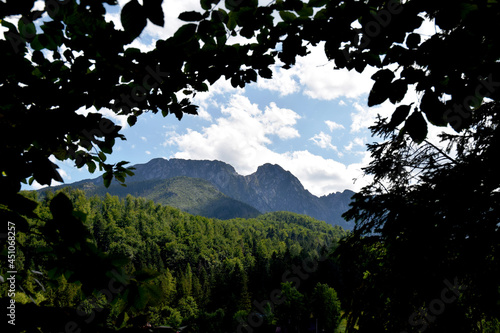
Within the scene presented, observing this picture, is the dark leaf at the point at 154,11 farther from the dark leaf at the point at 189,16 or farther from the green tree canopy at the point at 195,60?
the dark leaf at the point at 189,16

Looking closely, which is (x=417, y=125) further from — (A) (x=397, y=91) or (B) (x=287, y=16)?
(B) (x=287, y=16)

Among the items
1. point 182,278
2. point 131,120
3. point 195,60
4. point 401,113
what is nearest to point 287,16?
point 195,60

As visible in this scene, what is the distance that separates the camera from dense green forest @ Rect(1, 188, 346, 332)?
4.26 ft

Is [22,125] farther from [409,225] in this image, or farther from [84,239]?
[409,225]

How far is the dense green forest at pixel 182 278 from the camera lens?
130 centimetres

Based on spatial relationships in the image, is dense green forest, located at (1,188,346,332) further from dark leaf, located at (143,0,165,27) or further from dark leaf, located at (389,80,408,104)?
dark leaf, located at (389,80,408,104)

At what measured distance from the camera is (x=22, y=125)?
116 cm

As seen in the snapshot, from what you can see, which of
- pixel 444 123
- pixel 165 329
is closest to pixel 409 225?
pixel 444 123

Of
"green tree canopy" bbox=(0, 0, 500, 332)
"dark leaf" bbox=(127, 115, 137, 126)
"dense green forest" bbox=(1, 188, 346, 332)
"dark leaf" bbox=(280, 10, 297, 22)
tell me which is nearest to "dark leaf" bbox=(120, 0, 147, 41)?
"green tree canopy" bbox=(0, 0, 500, 332)

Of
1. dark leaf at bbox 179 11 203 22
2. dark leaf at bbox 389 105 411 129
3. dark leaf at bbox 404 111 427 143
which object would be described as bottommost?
dark leaf at bbox 404 111 427 143

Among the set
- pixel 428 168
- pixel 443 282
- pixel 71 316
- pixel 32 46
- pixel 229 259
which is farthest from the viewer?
pixel 229 259

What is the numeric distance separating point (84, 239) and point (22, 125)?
0.62m

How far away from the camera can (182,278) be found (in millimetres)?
57906

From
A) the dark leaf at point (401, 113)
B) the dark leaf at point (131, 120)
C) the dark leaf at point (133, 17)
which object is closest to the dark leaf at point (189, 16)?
the dark leaf at point (133, 17)
